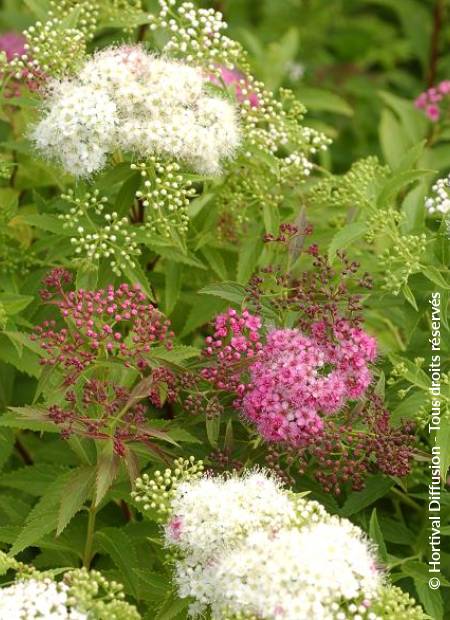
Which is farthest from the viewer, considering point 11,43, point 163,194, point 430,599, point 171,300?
point 11,43

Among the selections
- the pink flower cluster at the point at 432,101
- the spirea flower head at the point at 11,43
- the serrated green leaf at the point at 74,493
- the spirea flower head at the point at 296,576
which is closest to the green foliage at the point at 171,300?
the serrated green leaf at the point at 74,493

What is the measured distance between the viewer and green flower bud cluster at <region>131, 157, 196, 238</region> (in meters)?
2.72

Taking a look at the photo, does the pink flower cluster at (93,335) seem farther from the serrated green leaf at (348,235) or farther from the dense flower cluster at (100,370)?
the serrated green leaf at (348,235)

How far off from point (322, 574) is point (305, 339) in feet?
2.12

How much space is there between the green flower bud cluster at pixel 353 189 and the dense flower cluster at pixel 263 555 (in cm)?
106

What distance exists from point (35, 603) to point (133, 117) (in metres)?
1.33

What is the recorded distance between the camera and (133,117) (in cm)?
276

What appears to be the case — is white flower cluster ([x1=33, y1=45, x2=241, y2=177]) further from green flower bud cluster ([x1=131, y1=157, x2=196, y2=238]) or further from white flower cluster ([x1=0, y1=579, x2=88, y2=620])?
white flower cluster ([x1=0, y1=579, x2=88, y2=620])

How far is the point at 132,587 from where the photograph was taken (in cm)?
259

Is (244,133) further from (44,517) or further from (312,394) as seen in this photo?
(44,517)

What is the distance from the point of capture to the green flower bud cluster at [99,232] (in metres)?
2.79

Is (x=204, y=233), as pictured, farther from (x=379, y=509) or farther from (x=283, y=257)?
(x=379, y=509)

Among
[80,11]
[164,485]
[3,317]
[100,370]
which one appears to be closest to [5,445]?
[3,317]

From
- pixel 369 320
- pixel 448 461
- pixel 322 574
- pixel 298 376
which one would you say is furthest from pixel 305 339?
pixel 369 320
